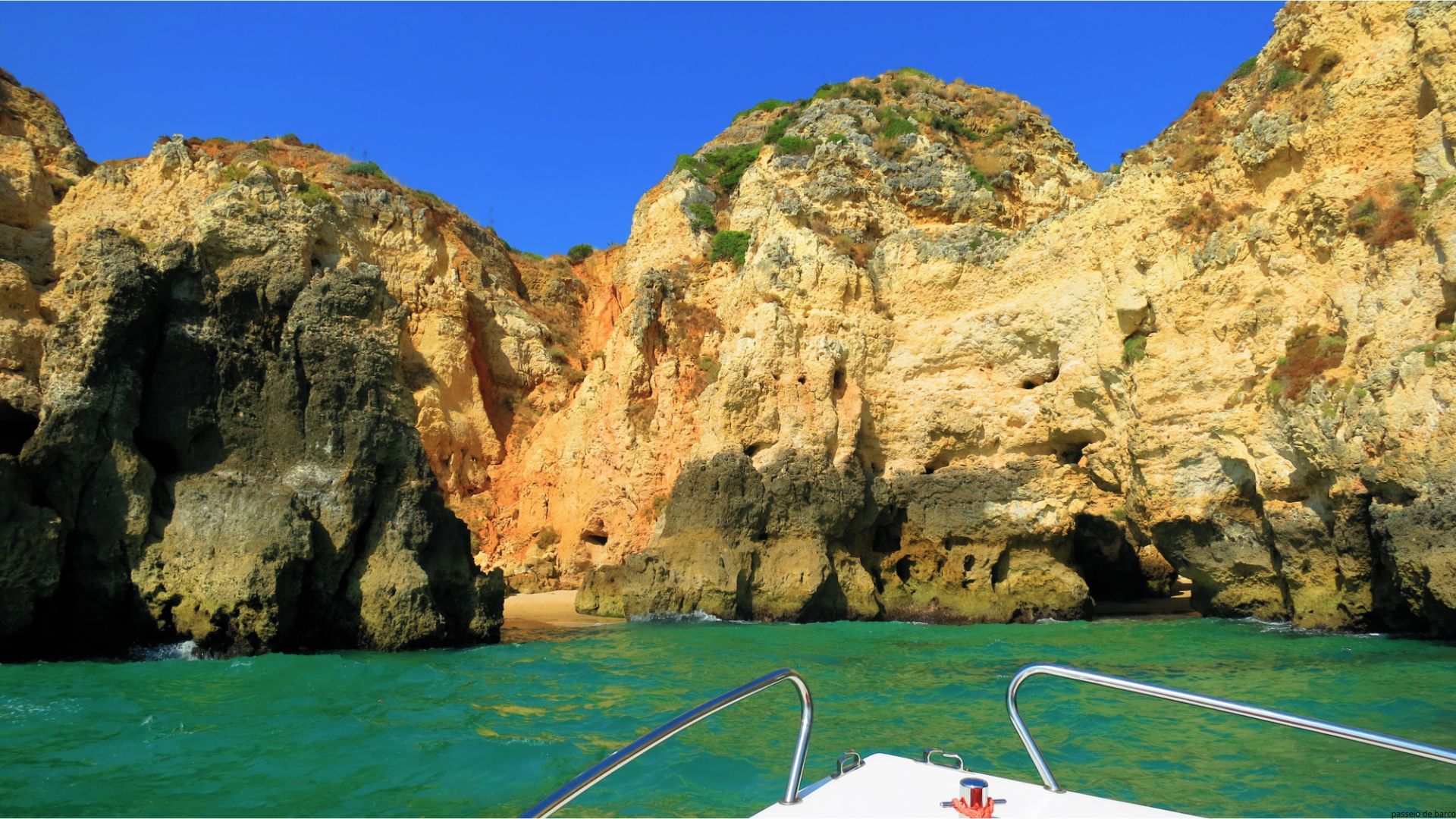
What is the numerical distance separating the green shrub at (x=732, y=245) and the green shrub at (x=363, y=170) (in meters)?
12.4

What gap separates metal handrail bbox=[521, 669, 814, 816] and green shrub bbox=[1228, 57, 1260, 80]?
2033cm

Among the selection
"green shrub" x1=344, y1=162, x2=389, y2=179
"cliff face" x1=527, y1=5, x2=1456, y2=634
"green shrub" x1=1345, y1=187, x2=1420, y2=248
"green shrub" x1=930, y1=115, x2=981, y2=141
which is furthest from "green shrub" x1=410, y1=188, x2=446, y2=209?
"green shrub" x1=1345, y1=187, x2=1420, y2=248

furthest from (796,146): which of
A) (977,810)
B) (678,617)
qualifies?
(977,810)

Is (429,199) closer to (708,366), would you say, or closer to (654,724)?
(708,366)

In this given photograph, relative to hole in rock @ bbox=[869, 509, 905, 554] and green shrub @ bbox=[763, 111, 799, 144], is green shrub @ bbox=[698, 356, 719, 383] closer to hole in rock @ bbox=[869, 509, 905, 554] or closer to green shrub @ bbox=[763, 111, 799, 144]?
hole in rock @ bbox=[869, 509, 905, 554]

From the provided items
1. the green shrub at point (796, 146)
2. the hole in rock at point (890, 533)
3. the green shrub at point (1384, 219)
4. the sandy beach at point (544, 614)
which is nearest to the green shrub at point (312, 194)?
the sandy beach at point (544, 614)

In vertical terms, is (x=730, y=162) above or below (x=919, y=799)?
above

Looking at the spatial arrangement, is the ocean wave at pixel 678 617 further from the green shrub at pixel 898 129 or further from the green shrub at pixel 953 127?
the green shrub at pixel 953 127

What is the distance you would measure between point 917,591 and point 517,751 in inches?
554

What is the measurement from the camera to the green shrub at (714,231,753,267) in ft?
86.9

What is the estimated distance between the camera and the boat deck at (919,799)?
358 centimetres

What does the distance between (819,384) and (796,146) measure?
30.0ft

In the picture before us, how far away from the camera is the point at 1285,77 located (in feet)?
57.3

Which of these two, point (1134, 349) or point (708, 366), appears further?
point (708, 366)
